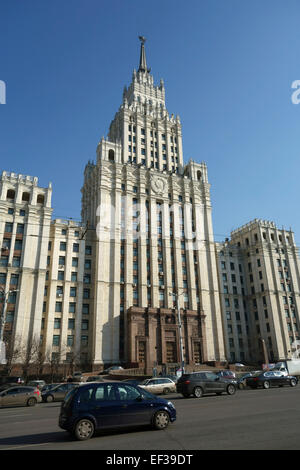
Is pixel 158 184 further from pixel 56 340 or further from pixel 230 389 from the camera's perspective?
pixel 230 389

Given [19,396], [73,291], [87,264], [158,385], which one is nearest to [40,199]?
[87,264]

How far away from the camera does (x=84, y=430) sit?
9.25 m

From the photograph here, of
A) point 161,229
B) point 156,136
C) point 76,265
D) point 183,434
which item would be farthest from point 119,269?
point 183,434

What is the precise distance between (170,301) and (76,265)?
63.1ft

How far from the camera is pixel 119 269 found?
60.1 meters

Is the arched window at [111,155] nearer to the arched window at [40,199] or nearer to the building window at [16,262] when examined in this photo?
the arched window at [40,199]

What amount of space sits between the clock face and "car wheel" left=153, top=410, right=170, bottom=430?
2413 inches

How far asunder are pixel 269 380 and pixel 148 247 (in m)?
39.6

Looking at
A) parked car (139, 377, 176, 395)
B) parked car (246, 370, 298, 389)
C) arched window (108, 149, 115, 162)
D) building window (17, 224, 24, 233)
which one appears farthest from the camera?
arched window (108, 149, 115, 162)

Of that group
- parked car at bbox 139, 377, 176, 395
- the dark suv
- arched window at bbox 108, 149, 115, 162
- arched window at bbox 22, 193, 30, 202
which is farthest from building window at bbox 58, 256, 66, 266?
the dark suv

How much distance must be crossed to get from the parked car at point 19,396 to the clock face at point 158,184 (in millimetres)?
50947

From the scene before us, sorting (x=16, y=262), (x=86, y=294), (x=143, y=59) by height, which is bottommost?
(x=86, y=294)

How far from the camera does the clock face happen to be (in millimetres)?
69875

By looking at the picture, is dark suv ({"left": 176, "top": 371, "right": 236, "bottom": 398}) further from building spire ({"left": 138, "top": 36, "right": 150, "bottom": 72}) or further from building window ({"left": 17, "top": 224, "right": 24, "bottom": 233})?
building spire ({"left": 138, "top": 36, "right": 150, "bottom": 72})
